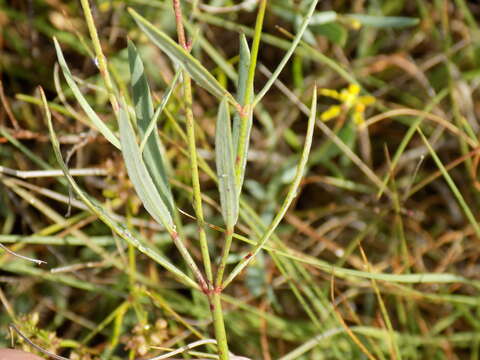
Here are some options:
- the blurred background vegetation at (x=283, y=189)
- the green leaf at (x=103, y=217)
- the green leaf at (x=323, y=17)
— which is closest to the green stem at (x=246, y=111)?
the green leaf at (x=103, y=217)

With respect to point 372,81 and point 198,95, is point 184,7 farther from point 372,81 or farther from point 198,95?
point 372,81

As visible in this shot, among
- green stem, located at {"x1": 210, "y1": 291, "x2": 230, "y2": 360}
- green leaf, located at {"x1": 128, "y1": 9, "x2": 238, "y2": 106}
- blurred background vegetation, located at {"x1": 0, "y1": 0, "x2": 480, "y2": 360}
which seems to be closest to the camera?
green leaf, located at {"x1": 128, "y1": 9, "x2": 238, "y2": 106}

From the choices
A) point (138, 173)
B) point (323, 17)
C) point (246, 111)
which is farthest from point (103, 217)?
point (323, 17)

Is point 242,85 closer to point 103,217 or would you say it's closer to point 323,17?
point 103,217

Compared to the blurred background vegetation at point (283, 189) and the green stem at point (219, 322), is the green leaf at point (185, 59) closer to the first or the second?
the green stem at point (219, 322)

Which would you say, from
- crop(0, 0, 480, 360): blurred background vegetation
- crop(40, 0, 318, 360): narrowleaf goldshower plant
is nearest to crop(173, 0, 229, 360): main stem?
crop(40, 0, 318, 360): narrowleaf goldshower plant

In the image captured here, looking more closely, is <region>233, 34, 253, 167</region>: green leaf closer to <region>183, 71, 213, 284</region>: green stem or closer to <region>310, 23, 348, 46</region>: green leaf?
<region>183, 71, 213, 284</region>: green stem
